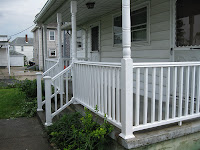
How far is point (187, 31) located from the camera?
3.91 m

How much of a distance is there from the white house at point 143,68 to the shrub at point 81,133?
253 millimetres

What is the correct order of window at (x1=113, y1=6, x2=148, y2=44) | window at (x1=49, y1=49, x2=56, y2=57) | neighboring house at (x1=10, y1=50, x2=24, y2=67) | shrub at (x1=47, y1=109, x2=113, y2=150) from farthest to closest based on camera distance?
neighboring house at (x1=10, y1=50, x2=24, y2=67) < window at (x1=49, y1=49, x2=56, y2=57) < window at (x1=113, y1=6, x2=148, y2=44) < shrub at (x1=47, y1=109, x2=113, y2=150)

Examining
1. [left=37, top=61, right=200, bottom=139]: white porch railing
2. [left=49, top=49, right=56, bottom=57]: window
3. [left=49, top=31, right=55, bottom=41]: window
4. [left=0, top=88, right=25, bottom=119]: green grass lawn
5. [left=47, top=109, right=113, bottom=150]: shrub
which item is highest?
[left=49, top=31, right=55, bottom=41]: window

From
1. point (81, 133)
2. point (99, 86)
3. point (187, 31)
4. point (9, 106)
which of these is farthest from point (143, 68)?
point (9, 106)

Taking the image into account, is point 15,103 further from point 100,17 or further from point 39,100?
point 100,17

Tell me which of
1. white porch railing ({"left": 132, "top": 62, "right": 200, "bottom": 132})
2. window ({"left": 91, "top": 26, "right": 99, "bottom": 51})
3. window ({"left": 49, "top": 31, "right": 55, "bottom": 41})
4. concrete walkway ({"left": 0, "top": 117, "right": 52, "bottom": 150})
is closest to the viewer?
white porch railing ({"left": 132, "top": 62, "right": 200, "bottom": 132})

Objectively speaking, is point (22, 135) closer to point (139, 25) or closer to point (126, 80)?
point (126, 80)

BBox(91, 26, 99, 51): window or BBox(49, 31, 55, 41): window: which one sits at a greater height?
BBox(49, 31, 55, 41): window

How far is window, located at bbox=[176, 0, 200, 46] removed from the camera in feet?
12.3

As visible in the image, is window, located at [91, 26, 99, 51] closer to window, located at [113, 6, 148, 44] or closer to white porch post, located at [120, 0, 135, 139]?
window, located at [113, 6, 148, 44]

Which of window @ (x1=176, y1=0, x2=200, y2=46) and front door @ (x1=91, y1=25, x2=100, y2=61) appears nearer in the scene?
window @ (x1=176, y1=0, x2=200, y2=46)

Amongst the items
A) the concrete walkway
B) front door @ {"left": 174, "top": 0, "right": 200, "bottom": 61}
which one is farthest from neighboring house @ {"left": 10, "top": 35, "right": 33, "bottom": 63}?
front door @ {"left": 174, "top": 0, "right": 200, "bottom": 61}

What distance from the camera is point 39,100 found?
5.44m

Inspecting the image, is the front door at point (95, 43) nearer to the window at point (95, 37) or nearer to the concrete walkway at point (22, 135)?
the window at point (95, 37)
